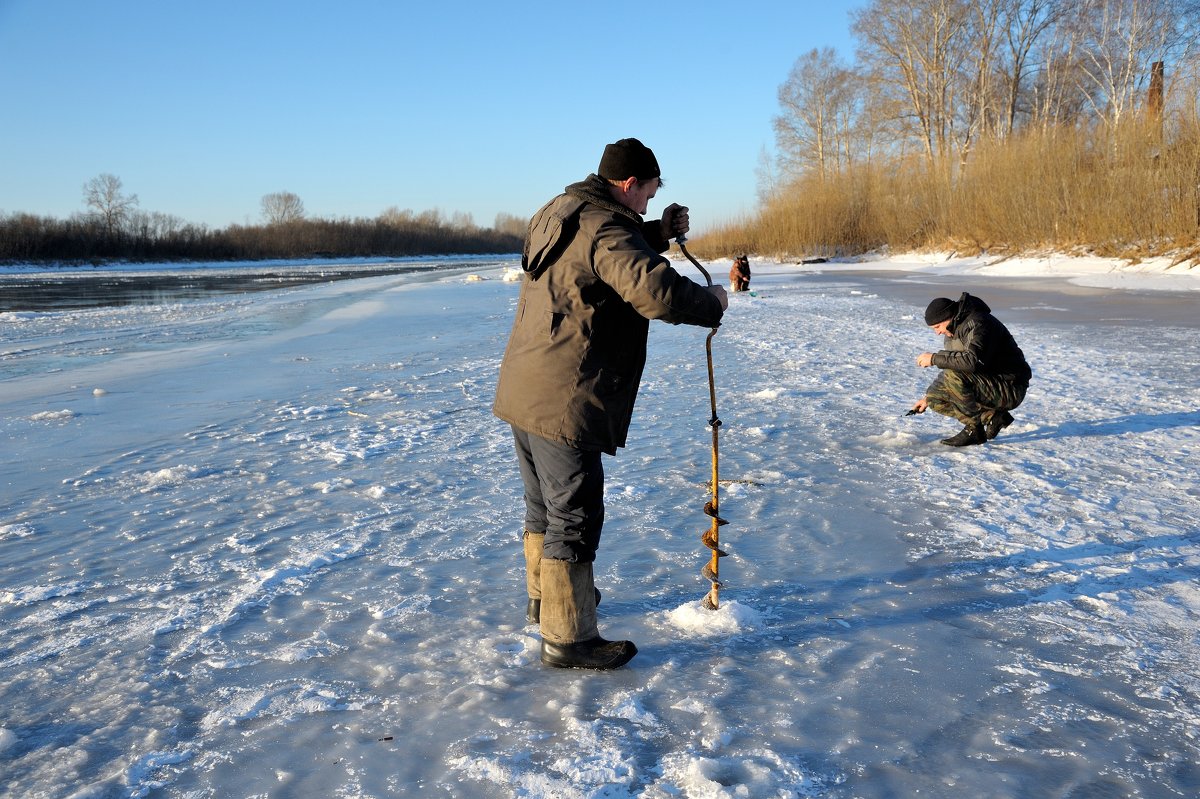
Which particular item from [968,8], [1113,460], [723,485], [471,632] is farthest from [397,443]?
[968,8]

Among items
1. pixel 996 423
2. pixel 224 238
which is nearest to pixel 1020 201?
pixel 996 423

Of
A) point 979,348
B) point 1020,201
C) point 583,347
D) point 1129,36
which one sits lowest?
point 979,348

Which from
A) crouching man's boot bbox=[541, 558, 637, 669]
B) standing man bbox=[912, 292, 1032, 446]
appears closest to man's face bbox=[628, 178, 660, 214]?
crouching man's boot bbox=[541, 558, 637, 669]

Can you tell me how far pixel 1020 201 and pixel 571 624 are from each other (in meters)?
28.8

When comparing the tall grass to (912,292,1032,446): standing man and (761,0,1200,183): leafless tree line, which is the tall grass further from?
(912,292,1032,446): standing man

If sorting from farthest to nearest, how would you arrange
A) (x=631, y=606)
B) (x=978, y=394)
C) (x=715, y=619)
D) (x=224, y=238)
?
(x=224, y=238), (x=978, y=394), (x=631, y=606), (x=715, y=619)

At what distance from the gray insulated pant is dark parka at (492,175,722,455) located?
0.08 m

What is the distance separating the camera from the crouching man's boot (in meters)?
2.74

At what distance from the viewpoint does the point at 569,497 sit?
2.74m

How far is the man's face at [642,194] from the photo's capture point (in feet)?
8.97

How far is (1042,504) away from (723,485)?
5.30 feet

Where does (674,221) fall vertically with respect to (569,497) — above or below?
above

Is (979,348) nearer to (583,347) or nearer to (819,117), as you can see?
(583,347)

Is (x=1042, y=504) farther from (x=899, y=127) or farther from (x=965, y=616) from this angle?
(x=899, y=127)
